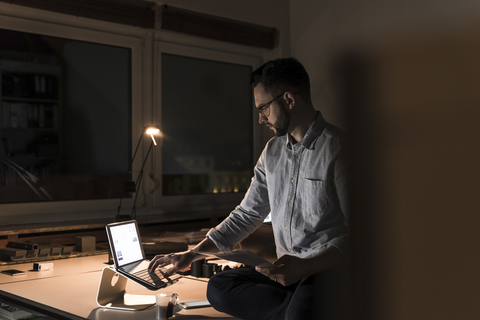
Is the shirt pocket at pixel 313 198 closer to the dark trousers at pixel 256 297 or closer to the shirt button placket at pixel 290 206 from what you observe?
the shirt button placket at pixel 290 206

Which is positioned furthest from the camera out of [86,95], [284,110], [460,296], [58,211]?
[86,95]

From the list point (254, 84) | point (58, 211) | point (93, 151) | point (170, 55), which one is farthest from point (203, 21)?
point (254, 84)

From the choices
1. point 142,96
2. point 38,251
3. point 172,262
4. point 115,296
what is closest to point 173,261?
point 172,262

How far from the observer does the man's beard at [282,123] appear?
125 centimetres

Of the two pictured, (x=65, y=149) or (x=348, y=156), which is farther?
(x=65, y=149)

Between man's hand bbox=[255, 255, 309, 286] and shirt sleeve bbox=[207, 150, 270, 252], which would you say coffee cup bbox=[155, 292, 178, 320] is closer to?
shirt sleeve bbox=[207, 150, 270, 252]

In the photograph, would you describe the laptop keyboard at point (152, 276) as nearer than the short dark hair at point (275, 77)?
No

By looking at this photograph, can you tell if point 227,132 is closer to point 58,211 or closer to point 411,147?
point 58,211

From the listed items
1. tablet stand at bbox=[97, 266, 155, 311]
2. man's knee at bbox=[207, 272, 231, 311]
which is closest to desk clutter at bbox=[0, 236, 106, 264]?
tablet stand at bbox=[97, 266, 155, 311]

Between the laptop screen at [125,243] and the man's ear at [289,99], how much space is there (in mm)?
749

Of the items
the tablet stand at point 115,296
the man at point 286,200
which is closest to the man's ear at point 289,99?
the man at point 286,200

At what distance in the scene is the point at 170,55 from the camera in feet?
11.7

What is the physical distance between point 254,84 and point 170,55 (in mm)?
2396

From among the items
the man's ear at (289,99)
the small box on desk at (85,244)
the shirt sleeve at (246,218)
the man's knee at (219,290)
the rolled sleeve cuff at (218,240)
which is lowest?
the small box on desk at (85,244)
